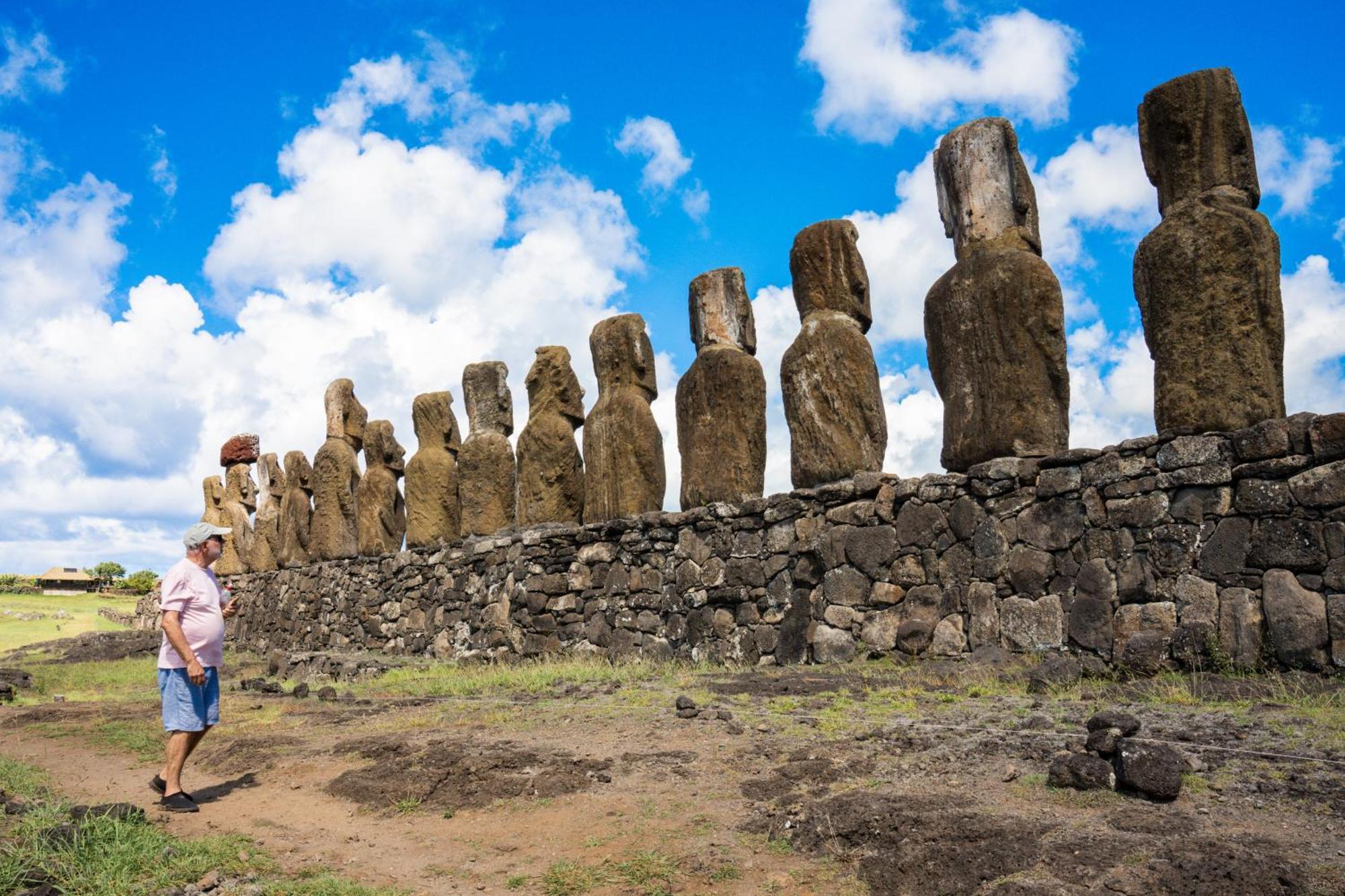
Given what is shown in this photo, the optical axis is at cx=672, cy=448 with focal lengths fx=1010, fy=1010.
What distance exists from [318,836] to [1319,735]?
15.3 ft

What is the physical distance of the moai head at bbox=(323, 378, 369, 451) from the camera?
59.7 ft

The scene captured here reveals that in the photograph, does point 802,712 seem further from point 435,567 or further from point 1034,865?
point 435,567

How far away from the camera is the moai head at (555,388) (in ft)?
42.9

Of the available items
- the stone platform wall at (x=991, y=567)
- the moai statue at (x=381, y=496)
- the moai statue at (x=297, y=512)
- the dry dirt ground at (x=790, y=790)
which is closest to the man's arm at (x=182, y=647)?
the dry dirt ground at (x=790, y=790)

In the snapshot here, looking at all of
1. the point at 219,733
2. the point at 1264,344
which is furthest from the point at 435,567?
the point at 1264,344

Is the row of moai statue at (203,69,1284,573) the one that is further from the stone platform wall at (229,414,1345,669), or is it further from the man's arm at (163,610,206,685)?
the man's arm at (163,610,206,685)

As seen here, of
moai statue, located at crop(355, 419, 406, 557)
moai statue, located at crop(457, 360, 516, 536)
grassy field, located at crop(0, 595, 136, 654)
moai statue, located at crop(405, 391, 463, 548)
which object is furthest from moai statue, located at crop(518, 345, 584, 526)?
grassy field, located at crop(0, 595, 136, 654)

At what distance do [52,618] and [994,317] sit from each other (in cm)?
2771

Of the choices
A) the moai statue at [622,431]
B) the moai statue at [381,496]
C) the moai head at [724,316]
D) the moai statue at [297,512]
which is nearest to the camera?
the moai head at [724,316]

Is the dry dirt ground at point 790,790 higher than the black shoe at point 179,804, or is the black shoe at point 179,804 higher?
the dry dirt ground at point 790,790

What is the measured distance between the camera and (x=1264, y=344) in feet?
22.8

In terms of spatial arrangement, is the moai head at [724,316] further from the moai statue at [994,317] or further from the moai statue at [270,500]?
the moai statue at [270,500]

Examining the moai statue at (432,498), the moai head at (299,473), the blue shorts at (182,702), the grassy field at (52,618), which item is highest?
the moai head at (299,473)

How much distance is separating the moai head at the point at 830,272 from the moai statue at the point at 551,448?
390 cm
